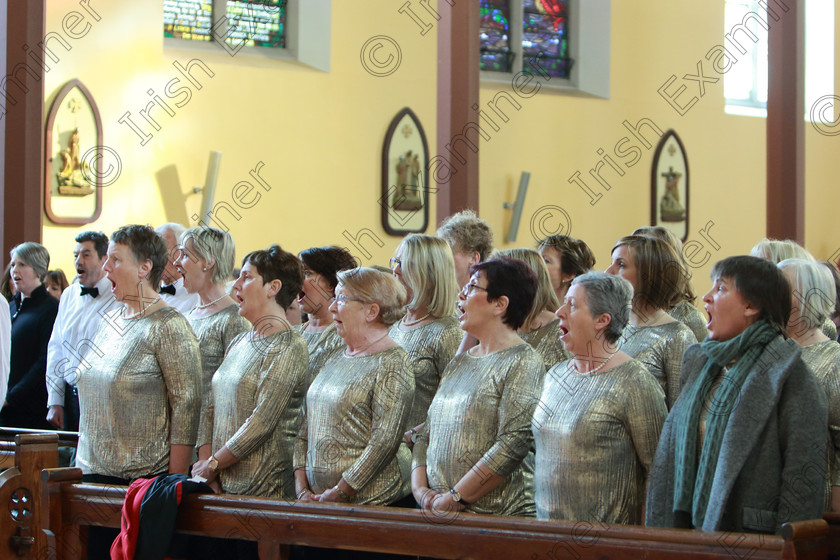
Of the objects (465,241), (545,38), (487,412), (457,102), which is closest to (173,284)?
(465,241)

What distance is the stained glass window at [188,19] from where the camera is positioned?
32.4ft

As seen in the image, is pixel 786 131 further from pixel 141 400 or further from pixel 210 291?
pixel 141 400

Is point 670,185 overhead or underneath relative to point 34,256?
overhead

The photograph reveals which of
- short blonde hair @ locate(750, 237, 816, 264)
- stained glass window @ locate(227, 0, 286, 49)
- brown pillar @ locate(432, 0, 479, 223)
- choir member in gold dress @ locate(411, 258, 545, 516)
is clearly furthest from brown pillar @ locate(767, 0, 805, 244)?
choir member in gold dress @ locate(411, 258, 545, 516)

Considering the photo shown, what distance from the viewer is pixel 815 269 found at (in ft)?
11.2

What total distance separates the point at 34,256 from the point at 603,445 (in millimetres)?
3963

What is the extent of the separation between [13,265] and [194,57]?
421 cm

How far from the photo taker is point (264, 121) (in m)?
10.0

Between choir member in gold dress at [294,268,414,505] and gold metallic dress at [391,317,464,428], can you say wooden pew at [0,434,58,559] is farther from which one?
gold metallic dress at [391,317,464,428]

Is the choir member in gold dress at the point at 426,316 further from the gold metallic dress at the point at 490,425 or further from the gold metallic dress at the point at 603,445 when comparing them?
the gold metallic dress at the point at 603,445

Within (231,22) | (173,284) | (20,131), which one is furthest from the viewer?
(231,22)

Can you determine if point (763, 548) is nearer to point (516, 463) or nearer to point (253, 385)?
point (516, 463)

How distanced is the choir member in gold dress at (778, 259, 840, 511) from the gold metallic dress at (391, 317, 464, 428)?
44.1 inches

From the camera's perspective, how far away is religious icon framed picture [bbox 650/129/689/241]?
1222 centimetres
